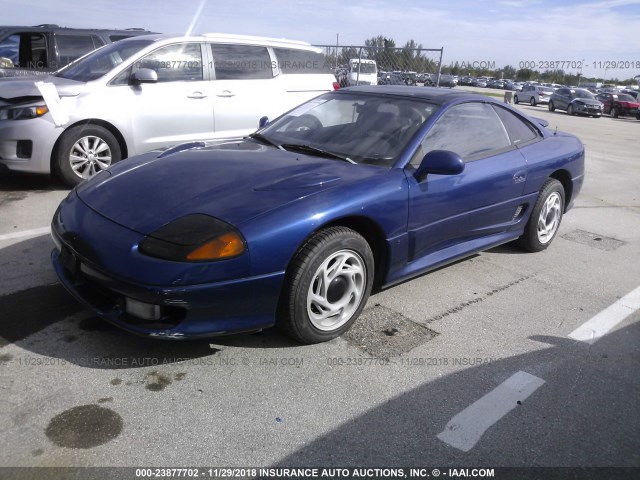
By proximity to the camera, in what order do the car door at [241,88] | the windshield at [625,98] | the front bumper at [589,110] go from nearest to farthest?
the car door at [241,88]
the front bumper at [589,110]
the windshield at [625,98]

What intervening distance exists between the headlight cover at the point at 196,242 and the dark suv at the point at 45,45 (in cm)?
740

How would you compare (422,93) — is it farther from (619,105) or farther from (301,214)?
(619,105)

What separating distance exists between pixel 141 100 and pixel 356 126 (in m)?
3.18

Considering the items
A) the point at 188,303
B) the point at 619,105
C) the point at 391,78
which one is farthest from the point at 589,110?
the point at 188,303

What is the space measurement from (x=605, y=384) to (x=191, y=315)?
218cm

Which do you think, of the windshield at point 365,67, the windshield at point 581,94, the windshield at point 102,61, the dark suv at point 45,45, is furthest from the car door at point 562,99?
the windshield at point 102,61

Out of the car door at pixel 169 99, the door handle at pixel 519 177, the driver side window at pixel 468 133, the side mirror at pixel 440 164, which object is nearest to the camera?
the side mirror at pixel 440 164

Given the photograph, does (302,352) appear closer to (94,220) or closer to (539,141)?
(94,220)

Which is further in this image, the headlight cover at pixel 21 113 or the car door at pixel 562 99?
the car door at pixel 562 99

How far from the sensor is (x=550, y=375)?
2986 mm

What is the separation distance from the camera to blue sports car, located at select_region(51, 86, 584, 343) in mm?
2658

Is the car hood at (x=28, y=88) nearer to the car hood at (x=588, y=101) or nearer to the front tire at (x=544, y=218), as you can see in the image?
the front tire at (x=544, y=218)

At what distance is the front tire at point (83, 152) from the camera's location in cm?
572

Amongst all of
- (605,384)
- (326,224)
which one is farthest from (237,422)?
(605,384)
